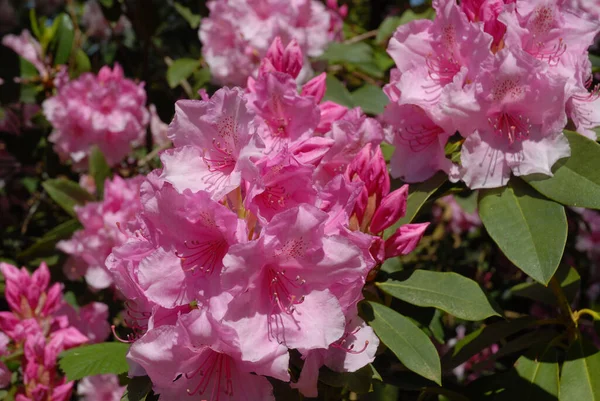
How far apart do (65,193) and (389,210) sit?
1.54 meters

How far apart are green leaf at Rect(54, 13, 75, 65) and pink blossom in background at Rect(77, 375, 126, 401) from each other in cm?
134

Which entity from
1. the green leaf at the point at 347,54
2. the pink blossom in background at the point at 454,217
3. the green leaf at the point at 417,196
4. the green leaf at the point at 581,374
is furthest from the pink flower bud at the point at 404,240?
the pink blossom in background at the point at 454,217

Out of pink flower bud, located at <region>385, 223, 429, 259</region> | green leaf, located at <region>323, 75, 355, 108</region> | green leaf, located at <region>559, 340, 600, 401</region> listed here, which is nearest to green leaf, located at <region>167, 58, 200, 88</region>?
green leaf, located at <region>323, 75, 355, 108</region>

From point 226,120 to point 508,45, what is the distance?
0.58 m

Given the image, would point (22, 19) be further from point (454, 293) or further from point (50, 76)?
point (454, 293)

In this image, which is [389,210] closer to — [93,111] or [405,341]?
[405,341]

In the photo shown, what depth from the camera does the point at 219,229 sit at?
104 centimetres

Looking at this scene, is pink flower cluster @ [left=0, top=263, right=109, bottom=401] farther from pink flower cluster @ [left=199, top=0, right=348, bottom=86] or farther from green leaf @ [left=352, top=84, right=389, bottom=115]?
green leaf @ [left=352, top=84, right=389, bottom=115]

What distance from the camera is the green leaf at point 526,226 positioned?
117cm

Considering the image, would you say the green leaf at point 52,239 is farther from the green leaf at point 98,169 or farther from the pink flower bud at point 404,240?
the pink flower bud at point 404,240

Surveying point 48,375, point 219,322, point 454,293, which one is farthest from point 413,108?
point 48,375

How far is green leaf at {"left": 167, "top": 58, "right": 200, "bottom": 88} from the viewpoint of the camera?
2.48m

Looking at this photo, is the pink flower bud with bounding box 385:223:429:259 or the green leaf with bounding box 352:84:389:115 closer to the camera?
the pink flower bud with bounding box 385:223:429:259

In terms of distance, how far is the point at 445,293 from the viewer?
4.04ft
